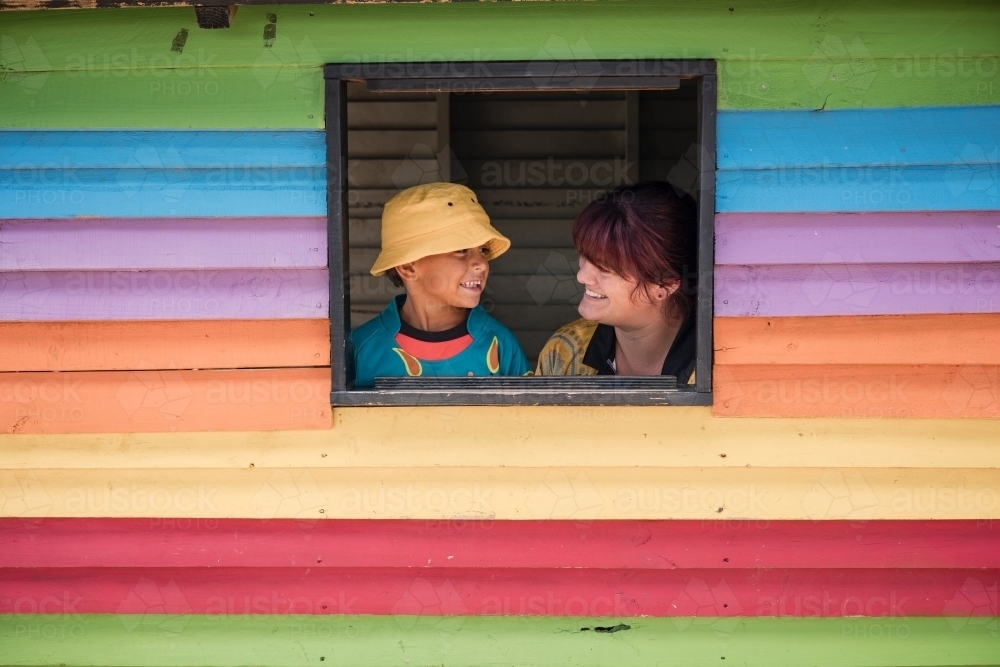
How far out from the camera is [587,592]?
2738mm

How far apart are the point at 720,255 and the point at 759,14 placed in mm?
647

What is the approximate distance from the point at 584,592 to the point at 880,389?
1018 mm

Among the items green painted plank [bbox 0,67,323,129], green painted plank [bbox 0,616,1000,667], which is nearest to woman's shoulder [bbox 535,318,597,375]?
green painted plank [bbox 0,616,1000,667]

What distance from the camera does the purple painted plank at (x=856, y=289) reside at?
8.36 feet

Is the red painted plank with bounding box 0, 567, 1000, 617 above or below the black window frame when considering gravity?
below

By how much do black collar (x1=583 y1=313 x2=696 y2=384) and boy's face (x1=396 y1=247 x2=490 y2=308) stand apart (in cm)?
49

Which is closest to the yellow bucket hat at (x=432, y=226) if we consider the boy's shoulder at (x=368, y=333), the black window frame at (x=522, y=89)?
the boy's shoulder at (x=368, y=333)

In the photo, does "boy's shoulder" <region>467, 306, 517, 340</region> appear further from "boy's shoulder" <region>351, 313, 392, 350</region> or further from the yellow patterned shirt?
"boy's shoulder" <region>351, 313, 392, 350</region>

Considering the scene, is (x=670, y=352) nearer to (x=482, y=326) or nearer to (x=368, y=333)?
(x=482, y=326)

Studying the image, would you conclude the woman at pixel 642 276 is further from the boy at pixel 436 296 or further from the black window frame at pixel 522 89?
the black window frame at pixel 522 89

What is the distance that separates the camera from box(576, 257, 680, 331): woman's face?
312 centimetres

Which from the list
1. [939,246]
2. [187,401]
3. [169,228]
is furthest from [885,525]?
[169,228]

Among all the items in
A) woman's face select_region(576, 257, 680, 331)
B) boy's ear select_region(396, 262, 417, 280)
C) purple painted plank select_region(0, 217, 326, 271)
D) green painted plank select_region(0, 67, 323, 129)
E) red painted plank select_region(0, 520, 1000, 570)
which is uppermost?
green painted plank select_region(0, 67, 323, 129)

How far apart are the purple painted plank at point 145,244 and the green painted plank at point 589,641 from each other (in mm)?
1012
